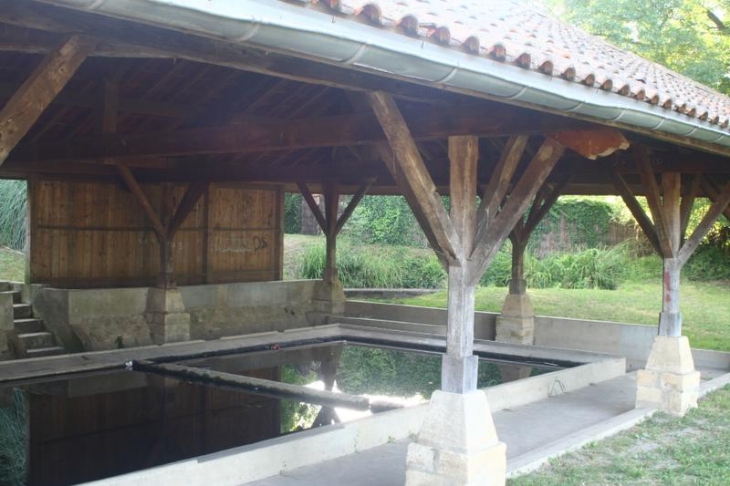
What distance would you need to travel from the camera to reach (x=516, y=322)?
11.8 m

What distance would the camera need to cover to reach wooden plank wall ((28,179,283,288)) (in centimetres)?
1131

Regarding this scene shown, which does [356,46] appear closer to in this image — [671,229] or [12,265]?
[671,229]

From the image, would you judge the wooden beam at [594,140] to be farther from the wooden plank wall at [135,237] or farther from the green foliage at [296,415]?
the wooden plank wall at [135,237]

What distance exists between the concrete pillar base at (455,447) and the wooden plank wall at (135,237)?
26.3 feet

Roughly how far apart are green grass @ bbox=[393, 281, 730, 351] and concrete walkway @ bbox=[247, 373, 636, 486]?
13.1ft

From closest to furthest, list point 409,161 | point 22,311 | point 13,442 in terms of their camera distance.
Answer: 1. point 409,161
2. point 13,442
3. point 22,311

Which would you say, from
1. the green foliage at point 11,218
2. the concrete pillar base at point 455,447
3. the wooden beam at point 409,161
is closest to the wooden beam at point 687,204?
the concrete pillar base at point 455,447

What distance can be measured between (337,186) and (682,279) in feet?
31.7

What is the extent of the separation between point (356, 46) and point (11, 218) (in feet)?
49.6

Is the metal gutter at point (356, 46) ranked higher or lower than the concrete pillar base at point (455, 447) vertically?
higher

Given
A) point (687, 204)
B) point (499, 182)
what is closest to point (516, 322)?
point (687, 204)

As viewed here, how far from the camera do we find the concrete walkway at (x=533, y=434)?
5.45 metres

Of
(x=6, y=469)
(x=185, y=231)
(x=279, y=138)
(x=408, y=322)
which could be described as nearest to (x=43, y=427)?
(x=6, y=469)

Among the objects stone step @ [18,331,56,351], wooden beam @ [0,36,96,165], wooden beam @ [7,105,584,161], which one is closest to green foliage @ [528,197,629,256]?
stone step @ [18,331,56,351]
